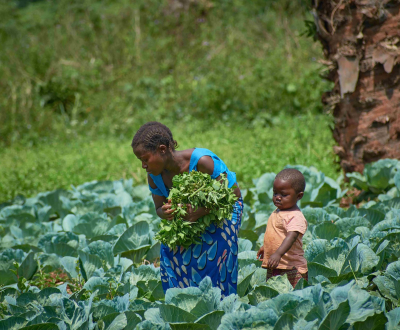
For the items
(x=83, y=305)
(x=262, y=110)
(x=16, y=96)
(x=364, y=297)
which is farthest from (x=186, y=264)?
(x=16, y=96)

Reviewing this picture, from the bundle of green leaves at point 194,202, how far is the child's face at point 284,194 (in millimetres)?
302

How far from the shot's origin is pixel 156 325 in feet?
6.95

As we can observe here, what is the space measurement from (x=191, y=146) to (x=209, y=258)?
4279mm

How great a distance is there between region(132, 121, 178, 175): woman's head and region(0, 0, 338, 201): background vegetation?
9.52 feet

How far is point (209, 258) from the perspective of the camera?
2404 millimetres

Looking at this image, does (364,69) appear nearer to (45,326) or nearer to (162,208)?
(162,208)

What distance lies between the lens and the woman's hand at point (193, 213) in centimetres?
230

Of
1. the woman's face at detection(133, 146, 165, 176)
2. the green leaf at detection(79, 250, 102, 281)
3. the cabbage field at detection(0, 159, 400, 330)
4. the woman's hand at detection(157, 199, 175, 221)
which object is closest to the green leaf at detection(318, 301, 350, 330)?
the cabbage field at detection(0, 159, 400, 330)

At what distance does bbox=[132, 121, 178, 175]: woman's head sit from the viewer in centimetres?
235

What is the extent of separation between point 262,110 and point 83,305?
20.1ft

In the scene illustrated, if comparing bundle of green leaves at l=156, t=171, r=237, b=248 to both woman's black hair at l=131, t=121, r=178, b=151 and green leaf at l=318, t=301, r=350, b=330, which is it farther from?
green leaf at l=318, t=301, r=350, b=330

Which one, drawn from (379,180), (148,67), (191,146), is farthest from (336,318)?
(148,67)

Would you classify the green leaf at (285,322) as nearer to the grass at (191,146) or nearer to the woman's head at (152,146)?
the woman's head at (152,146)

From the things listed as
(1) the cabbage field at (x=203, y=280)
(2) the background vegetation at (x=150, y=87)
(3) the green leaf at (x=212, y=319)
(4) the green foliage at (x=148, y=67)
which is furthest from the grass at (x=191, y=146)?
(3) the green leaf at (x=212, y=319)
